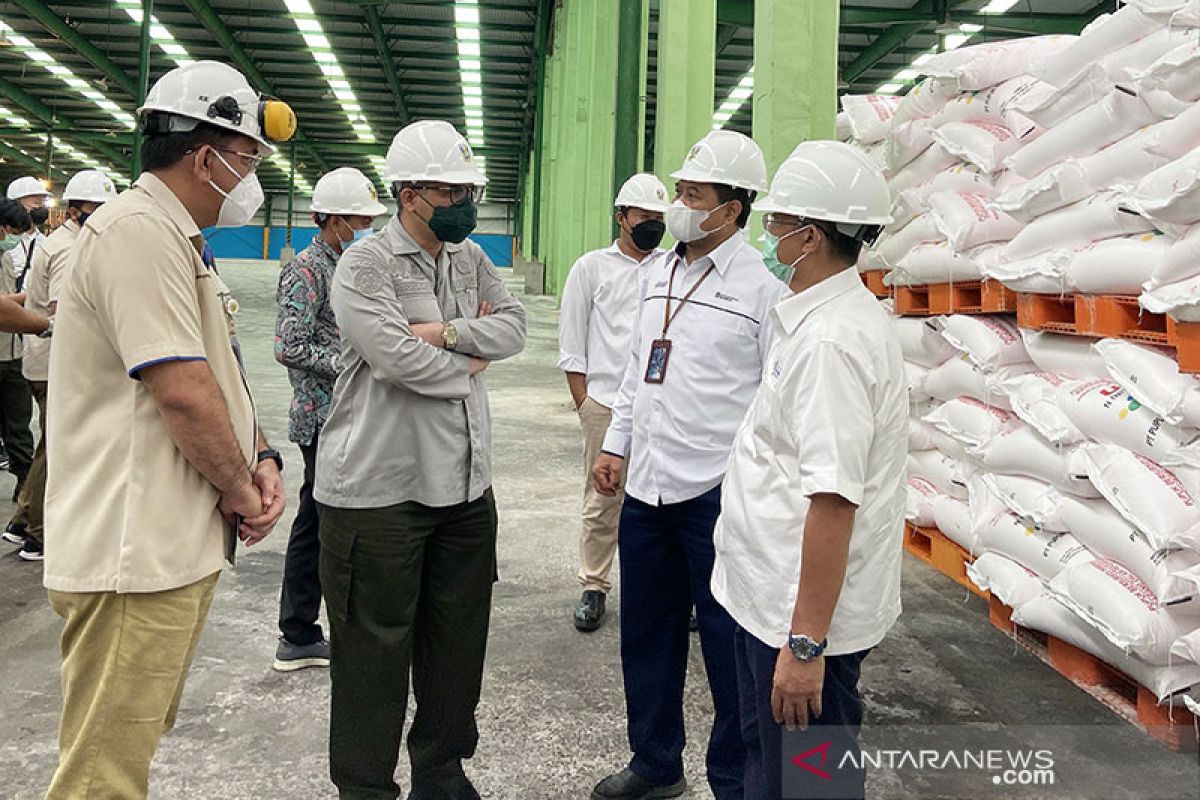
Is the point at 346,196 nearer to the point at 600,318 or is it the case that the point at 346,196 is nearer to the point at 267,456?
the point at 600,318

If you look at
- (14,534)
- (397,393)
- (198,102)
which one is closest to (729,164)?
(397,393)

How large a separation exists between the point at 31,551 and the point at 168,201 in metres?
3.42

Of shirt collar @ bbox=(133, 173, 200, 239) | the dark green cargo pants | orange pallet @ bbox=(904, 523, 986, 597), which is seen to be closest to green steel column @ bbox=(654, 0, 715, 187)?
orange pallet @ bbox=(904, 523, 986, 597)

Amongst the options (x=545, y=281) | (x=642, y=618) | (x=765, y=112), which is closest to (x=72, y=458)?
(x=642, y=618)

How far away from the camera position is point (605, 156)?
36.3 ft

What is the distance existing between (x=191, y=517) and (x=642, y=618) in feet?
4.12

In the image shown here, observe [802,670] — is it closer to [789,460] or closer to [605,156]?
[789,460]

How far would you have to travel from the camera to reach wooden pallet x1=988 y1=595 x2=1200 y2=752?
2.76m

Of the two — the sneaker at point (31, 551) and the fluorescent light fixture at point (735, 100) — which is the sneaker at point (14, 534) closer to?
the sneaker at point (31, 551)

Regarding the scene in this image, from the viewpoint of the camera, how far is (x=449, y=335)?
2271 millimetres

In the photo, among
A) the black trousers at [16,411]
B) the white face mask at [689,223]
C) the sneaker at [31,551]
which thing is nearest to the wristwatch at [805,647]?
the white face mask at [689,223]

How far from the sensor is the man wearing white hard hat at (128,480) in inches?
62.9

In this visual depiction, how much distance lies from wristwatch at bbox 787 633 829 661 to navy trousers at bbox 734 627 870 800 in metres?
0.10

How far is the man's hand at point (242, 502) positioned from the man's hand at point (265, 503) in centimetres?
2
